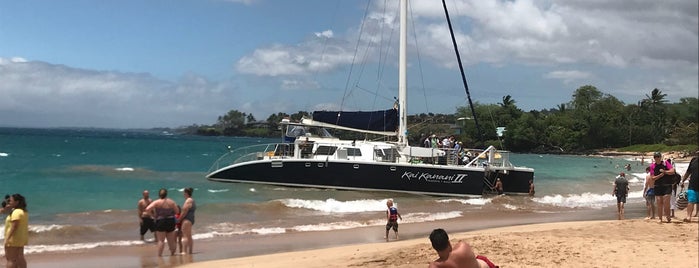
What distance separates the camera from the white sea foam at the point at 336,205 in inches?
867

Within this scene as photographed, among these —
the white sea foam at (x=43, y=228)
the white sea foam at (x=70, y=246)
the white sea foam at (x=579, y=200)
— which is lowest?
the white sea foam at (x=579, y=200)

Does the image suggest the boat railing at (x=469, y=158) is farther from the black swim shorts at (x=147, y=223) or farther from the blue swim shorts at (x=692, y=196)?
the black swim shorts at (x=147, y=223)

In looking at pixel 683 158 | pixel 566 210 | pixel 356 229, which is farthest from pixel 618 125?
pixel 356 229

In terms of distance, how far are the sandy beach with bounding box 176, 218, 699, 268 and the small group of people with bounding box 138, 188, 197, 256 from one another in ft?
3.57

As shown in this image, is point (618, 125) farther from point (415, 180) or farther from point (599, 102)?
point (415, 180)

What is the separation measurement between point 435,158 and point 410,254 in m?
14.8

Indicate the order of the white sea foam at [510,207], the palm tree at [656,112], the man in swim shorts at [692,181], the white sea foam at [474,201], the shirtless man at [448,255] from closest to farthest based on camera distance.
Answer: the shirtless man at [448,255]
the man in swim shorts at [692,181]
the white sea foam at [510,207]
the white sea foam at [474,201]
the palm tree at [656,112]

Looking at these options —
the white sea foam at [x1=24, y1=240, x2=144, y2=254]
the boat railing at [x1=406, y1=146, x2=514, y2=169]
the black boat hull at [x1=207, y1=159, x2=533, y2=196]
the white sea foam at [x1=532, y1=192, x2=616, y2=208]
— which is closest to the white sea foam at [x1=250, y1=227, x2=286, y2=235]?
the white sea foam at [x1=24, y1=240, x2=144, y2=254]

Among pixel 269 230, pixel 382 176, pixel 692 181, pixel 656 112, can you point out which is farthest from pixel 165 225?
pixel 656 112

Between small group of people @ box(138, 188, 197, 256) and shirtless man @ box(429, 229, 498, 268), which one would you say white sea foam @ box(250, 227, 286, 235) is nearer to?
small group of people @ box(138, 188, 197, 256)

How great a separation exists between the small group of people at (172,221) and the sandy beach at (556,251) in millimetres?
1087

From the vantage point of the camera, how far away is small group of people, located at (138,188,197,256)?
12148mm

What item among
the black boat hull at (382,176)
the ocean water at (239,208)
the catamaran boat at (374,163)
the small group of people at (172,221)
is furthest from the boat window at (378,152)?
the small group of people at (172,221)

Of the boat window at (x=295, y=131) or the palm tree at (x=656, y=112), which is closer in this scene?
the boat window at (x=295, y=131)
